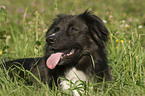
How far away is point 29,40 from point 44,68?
1.26m

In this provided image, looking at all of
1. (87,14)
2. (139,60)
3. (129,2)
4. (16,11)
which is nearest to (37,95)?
(87,14)

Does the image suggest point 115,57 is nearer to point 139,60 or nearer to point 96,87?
point 139,60

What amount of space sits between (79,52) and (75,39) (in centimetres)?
20

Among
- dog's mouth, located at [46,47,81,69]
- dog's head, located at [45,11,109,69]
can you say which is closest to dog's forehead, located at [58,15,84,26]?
dog's head, located at [45,11,109,69]

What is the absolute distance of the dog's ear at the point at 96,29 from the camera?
3.27 meters

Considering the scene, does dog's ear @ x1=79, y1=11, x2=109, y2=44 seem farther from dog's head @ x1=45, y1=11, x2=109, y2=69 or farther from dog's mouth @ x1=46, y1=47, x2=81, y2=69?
Answer: dog's mouth @ x1=46, y1=47, x2=81, y2=69

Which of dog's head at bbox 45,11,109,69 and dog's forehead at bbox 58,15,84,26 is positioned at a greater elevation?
dog's forehead at bbox 58,15,84,26

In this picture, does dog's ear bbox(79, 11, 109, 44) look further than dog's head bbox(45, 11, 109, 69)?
Yes

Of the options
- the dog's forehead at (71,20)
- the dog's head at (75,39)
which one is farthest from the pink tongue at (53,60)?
the dog's forehead at (71,20)

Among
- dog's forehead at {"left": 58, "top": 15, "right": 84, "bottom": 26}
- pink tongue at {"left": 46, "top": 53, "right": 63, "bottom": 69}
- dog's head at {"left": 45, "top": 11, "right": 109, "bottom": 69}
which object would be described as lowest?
pink tongue at {"left": 46, "top": 53, "right": 63, "bottom": 69}

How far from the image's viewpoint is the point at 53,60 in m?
3.13

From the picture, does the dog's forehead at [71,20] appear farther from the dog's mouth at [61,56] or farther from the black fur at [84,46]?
the dog's mouth at [61,56]

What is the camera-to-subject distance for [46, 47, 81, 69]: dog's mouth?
122 inches

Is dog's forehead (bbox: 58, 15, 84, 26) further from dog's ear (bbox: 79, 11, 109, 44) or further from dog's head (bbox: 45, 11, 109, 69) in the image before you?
dog's ear (bbox: 79, 11, 109, 44)
